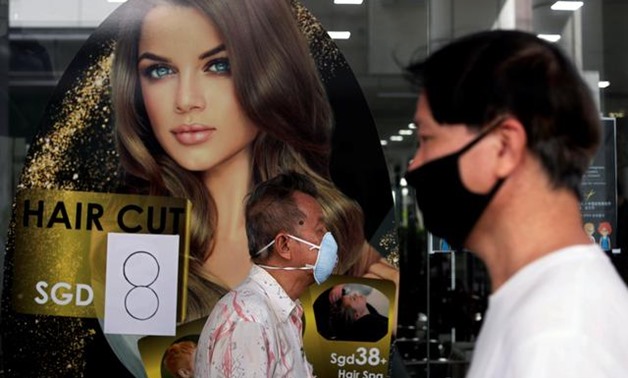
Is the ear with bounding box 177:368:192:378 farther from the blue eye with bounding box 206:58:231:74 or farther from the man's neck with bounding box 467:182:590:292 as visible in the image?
the man's neck with bounding box 467:182:590:292

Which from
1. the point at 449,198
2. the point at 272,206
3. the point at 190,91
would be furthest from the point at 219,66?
the point at 449,198

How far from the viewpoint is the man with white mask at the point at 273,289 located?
4.57 metres

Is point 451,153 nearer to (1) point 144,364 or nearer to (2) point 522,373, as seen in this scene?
(2) point 522,373

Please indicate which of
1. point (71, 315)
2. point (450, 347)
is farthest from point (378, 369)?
point (71, 315)

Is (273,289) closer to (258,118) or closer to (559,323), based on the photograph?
(258,118)

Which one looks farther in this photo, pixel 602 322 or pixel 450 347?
pixel 450 347

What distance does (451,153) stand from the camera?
188cm

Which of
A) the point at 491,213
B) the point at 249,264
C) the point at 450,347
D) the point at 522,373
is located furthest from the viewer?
the point at 450,347

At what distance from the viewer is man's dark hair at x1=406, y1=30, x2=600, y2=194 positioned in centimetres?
176

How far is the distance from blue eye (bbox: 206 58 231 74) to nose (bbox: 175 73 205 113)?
0.09m

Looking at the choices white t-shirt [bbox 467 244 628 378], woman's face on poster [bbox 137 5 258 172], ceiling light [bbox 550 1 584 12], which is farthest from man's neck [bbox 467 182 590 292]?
ceiling light [bbox 550 1 584 12]

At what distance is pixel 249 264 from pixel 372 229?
60cm

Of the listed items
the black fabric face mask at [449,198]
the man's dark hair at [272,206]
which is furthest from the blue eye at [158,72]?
the black fabric face mask at [449,198]

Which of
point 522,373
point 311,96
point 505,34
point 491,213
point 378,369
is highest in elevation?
point 311,96
